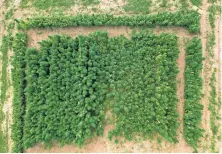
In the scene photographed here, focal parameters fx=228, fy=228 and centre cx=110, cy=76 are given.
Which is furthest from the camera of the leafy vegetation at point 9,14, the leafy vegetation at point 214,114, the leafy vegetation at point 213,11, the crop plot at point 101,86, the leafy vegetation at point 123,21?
the leafy vegetation at point 9,14

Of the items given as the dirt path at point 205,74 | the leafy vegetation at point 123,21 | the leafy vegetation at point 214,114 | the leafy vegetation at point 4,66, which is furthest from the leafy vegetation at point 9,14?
the leafy vegetation at point 214,114

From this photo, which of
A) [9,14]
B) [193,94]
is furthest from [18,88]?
[193,94]

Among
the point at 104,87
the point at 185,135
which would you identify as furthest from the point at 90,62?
the point at 185,135

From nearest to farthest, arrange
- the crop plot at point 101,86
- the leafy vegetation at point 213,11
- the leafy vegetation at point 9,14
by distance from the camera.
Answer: the crop plot at point 101,86 < the leafy vegetation at point 213,11 < the leafy vegetation at point 9,14

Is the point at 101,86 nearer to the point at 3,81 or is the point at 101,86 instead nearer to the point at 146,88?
the point at 146,88

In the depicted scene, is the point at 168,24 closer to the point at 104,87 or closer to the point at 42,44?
the point at 104,87

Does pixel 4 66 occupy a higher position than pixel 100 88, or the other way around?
pixel 4 66

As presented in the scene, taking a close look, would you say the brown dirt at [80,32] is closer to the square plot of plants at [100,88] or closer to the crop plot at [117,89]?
the crop plot at [117,89]
